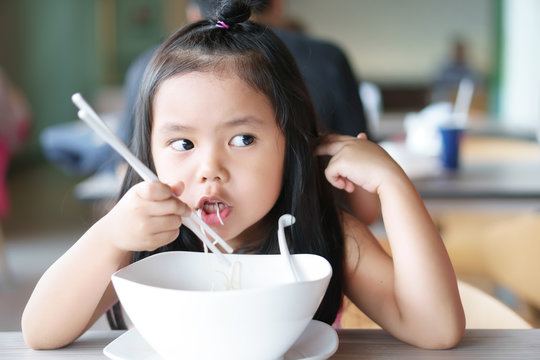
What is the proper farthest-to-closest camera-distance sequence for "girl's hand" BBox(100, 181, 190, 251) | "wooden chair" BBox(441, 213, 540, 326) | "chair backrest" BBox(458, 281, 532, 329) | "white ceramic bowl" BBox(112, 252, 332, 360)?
"wooden chair" BBox(441, 213, 540, 326)
"chair backrest" BBox(458, 281, 532, 329)
"girl's hand" BBox(100, 181, 190, 251)
"white ceramic bowl" BBox(112, 252, 332, 360)

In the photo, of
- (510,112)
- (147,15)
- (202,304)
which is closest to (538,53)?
(510,112)

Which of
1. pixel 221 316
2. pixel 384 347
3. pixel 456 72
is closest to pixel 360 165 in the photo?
pixel 384 347

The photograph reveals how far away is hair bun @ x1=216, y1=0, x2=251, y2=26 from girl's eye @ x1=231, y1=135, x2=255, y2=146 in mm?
180

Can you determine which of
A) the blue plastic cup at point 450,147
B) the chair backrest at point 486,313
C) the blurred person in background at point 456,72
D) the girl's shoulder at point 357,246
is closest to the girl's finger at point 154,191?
the girl's shoulder at point 357,246

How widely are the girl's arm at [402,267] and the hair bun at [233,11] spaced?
23cm

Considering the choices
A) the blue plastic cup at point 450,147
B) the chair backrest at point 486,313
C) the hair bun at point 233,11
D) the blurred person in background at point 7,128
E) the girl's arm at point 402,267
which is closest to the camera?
the girl's arm at point 402,267

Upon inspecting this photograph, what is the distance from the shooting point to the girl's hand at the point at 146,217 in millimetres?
740

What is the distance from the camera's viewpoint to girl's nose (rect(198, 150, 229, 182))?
0.89m

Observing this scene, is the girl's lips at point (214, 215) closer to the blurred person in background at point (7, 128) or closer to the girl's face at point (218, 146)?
the girl's face at point (218, 146)

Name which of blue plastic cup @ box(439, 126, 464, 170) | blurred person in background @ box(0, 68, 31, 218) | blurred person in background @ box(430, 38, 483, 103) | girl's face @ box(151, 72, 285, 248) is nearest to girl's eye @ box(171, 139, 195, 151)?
girl's face @ box(151, 72, 285, 248)

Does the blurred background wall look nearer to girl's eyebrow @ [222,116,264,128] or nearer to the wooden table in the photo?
girl's eyebrow @ [222,116,264,128]

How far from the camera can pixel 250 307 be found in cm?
64

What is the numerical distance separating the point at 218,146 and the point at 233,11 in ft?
0.68

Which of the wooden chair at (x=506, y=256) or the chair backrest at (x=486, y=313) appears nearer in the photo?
the chair backrest at (x=486, y=313)
